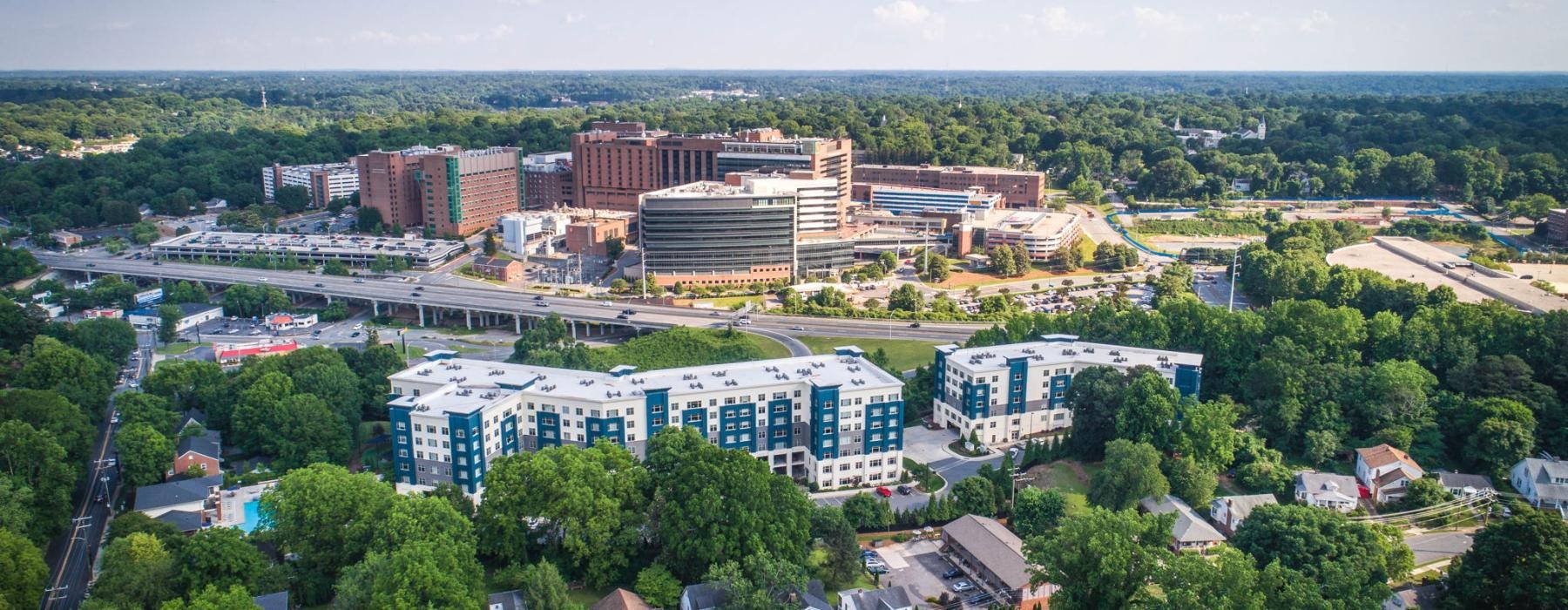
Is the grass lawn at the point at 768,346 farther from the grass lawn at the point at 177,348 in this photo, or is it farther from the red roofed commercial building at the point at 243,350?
the grass lawn at the point at 177,348

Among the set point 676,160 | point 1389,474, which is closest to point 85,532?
point 1389,474

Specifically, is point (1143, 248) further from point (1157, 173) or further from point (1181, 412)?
point (1181, 412)

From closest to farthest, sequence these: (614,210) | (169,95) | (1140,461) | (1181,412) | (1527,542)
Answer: (1527,542) < (1140,461) < (1181,412) < (614,210) < (169,95)

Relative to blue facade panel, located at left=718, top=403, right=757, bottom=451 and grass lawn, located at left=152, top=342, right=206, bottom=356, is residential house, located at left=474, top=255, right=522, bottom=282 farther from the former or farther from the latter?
blue facade panel, located at left=718, top=403, right=757, bottom=451

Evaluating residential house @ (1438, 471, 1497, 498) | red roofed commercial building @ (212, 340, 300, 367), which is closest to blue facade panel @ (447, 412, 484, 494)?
red roofed commercial building @ (212, 340, 300, 367)

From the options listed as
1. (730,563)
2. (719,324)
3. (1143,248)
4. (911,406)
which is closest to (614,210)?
(719,324)

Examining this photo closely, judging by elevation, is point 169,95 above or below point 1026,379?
above

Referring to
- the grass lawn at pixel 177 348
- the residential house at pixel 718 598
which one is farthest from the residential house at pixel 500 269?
the residential house at pixel 718 598
